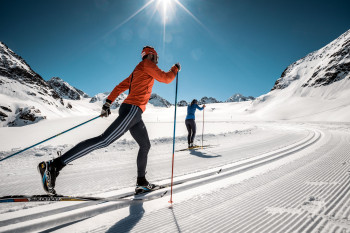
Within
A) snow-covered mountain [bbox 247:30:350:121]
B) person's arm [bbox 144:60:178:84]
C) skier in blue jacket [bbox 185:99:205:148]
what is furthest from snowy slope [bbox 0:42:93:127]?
snow-covered mountain [bbox 247:30:350:121]

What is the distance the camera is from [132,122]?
2.43m

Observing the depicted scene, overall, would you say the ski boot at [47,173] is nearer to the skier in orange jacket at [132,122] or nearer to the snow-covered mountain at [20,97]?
the skier in orange jacket at [132,122]

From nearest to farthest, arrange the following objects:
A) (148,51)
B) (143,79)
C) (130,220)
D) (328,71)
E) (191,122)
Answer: (130,220), (143,79), (148,51), (191,122), (328,71)

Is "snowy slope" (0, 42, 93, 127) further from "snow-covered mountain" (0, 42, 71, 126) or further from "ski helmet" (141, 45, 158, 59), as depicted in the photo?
"ski helmet" (141, 45, 158, 59)

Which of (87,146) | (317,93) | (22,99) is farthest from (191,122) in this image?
(22,99)

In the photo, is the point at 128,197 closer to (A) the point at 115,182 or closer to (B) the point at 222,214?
(A) the point at 115,182

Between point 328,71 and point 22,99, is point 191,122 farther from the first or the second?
point 328,71

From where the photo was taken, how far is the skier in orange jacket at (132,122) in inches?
81.4

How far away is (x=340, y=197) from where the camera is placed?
7.14 ft

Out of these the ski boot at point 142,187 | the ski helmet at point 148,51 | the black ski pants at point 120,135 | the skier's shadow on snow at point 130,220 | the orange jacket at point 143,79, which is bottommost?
the skier's shadow on snow at point 130,220

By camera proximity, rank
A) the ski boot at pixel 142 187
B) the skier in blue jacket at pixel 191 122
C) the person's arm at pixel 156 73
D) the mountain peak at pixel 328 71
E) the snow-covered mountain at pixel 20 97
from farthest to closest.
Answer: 1. the mountain peak at pixel 328 71
2. the snow-covered mountain at pixel 20 97
3. the skier in blue jacket at pixel 191 122
4. the ski boot at pixel 142 187
5. the person's arm at pixel 156 73

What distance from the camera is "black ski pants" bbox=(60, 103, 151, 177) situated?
2104 millimetres

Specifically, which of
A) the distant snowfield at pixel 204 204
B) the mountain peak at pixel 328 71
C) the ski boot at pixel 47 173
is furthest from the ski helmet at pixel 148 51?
the mountain peak at pixel 328 71

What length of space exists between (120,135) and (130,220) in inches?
40.7
